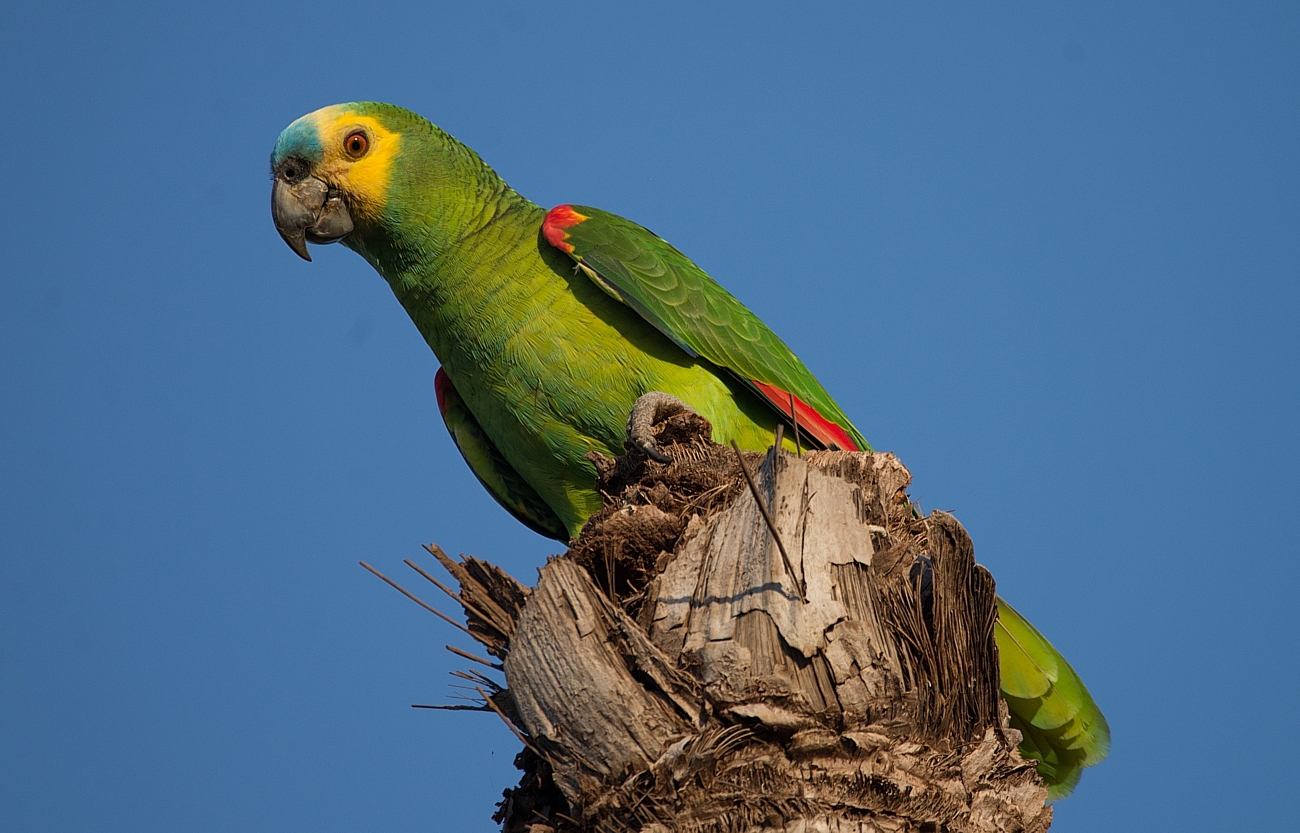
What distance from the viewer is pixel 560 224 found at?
5719 mm

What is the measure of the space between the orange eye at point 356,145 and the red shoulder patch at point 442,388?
138 cm

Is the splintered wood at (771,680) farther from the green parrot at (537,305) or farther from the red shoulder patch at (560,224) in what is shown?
the red shoulder patch at (560,224)

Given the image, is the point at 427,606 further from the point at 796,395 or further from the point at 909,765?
the point at 796,395

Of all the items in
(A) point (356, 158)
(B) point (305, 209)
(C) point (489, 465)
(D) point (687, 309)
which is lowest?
(C) point (489, 465)

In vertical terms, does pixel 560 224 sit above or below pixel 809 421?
above

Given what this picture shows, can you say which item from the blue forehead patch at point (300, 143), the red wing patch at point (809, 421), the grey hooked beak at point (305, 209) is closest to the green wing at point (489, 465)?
the grey hooked beak at point (305, 209)

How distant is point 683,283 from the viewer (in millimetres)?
5703

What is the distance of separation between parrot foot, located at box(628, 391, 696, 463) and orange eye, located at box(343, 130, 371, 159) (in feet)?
7.73

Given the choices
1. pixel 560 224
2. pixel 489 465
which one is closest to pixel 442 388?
pixel 489 465

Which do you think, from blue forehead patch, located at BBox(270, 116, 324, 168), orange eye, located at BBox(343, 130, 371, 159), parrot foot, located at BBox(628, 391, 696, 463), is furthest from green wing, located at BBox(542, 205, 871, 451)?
blue forehead patch, located at BBox(270, 116, 324, 168)

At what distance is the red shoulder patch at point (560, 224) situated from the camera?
5609 millimetres

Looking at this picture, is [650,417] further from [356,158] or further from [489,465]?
[356,158]

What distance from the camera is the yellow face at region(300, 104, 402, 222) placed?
5633 mm

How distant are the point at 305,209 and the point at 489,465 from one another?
75.4 inches
